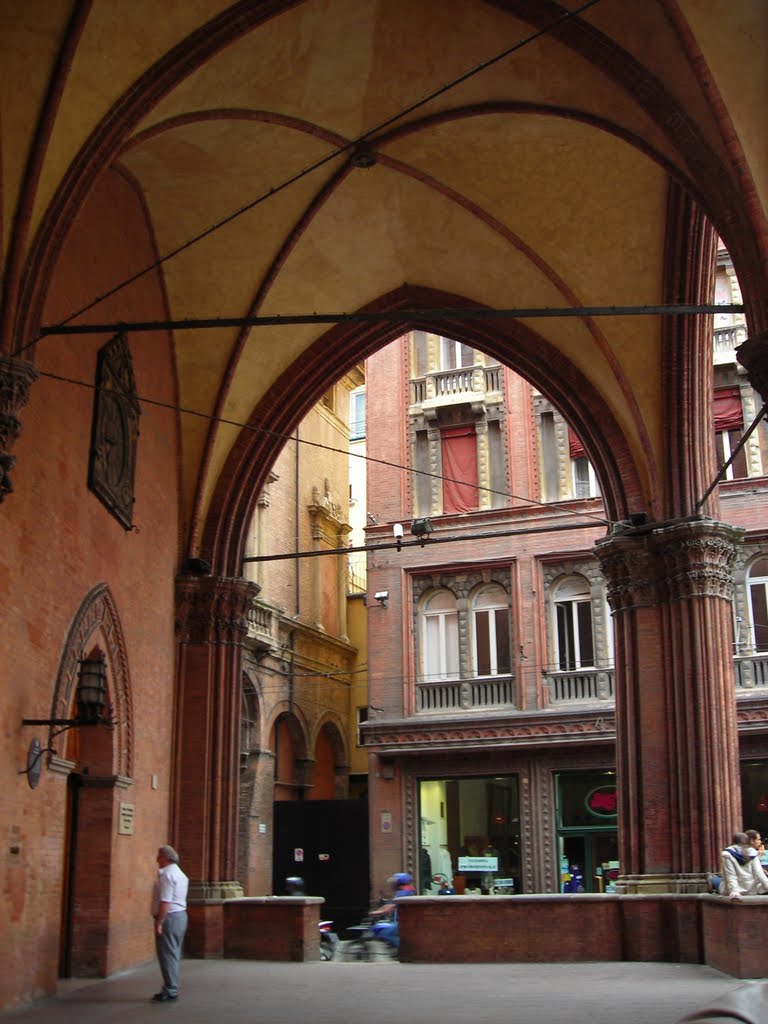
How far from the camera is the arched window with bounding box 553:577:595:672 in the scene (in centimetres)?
2209

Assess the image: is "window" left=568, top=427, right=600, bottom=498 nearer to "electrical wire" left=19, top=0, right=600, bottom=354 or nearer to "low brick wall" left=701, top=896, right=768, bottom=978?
"electrical wire" left=19, top=0, right=600, bottom=354

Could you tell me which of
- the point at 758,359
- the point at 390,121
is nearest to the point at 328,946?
the point at 758,359

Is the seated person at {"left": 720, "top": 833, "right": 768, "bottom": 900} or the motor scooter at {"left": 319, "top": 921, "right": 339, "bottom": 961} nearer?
the seated person at {"left": 720, "top": 833, "right": 768, "bottom": 900}

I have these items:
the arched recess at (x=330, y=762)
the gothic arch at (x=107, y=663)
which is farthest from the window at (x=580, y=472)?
the gothic arch at (x=107, y=663)

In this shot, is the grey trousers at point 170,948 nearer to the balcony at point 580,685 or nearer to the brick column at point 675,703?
the brick column at point 675,703

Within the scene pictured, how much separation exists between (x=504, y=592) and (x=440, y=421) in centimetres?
357

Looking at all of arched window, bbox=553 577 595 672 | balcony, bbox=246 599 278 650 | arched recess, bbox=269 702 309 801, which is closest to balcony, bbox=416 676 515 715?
arched window, bbox=553 577 595 672

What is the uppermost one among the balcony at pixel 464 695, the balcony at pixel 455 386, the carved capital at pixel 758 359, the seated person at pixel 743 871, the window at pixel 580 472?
the balcony at pixel 455 386

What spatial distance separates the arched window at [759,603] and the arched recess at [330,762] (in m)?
10.1

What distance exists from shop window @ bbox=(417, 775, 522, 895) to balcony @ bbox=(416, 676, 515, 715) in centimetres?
123

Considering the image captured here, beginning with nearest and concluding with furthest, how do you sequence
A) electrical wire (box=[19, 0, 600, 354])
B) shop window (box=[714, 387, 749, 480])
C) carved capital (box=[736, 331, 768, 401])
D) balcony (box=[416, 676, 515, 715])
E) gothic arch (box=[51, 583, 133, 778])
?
A: carved capital (box=[736, 331, 768, 401]) → electrical wire (box=[19, 0, 600, 354]) → gothic arch (box=[51, 583, 133, 778]) → shop window (box=[714, 387, 749, 480]) → balcony (box=[416, 676, 515, 715])

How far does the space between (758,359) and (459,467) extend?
14.9m

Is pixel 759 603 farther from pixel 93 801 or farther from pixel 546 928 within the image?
pixel 93 801

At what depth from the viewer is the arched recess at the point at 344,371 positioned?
1466 centimetres
